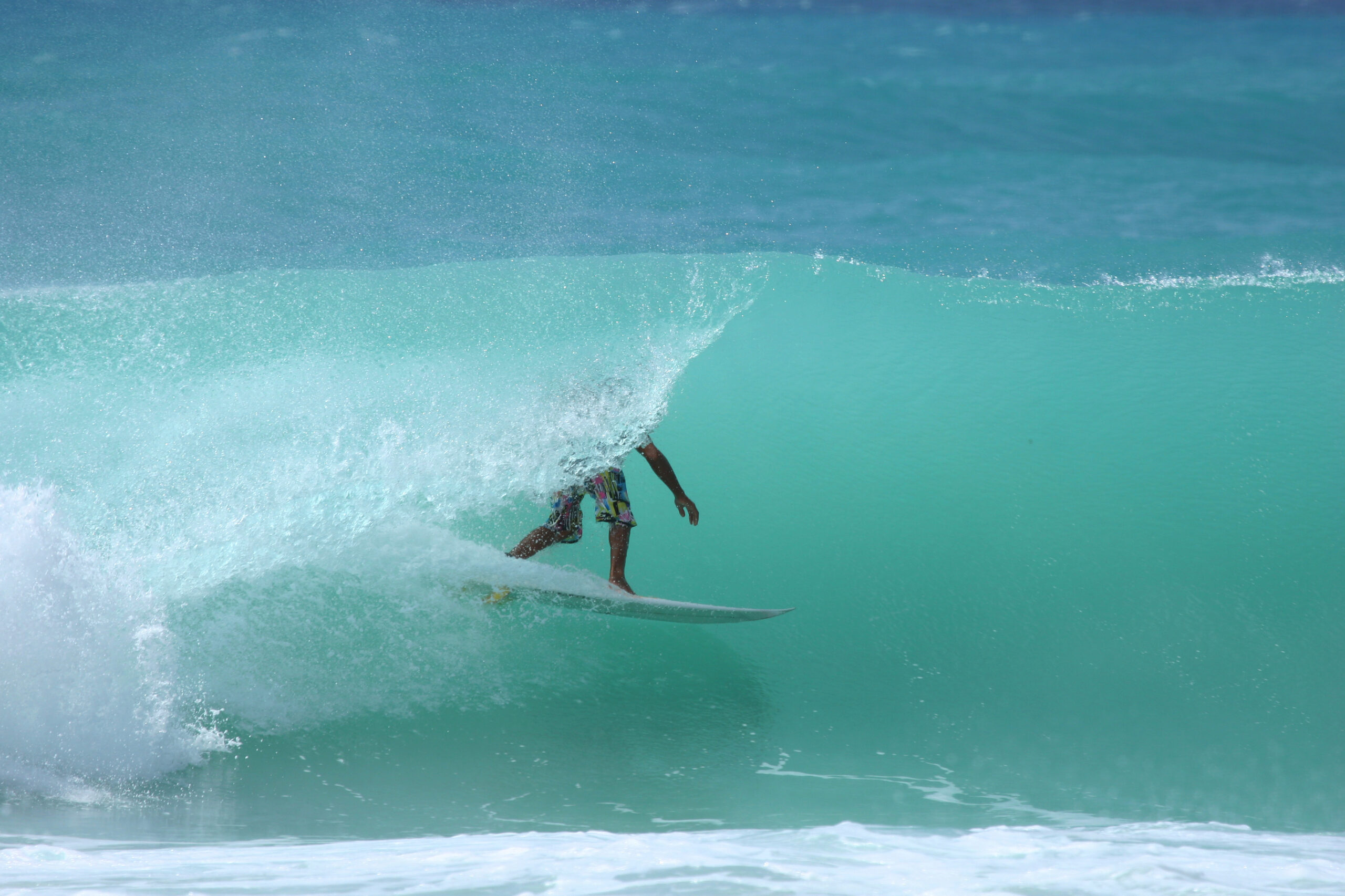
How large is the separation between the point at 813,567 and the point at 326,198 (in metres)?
7.99

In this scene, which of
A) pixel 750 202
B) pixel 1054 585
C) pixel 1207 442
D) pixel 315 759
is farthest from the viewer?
pixel 750 202

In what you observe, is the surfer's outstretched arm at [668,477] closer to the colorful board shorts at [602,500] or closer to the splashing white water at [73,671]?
the colorful board shorts at [602,500]

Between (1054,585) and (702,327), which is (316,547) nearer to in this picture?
(702,327)

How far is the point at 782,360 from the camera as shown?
243 inches

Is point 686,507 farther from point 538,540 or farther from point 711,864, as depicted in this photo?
point 711,864

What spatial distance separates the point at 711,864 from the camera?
1975mm

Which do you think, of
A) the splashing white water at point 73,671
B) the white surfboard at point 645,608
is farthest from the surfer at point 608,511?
the splashing white water at point 73,671

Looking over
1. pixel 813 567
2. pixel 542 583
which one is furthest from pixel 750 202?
pixel 542 583

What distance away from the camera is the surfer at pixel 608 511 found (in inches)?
131

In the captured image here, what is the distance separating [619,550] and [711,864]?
154 centimetres

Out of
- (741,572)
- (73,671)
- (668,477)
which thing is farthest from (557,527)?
(73,671)

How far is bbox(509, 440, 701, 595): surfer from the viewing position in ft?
11.0

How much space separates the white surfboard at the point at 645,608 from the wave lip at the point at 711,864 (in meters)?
0.90

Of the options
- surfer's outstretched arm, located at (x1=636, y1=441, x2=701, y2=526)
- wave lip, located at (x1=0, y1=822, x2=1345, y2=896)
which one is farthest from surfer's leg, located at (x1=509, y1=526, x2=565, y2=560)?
wave lip, located at (x1=0, y1=822, x2=1345, y2=896)
